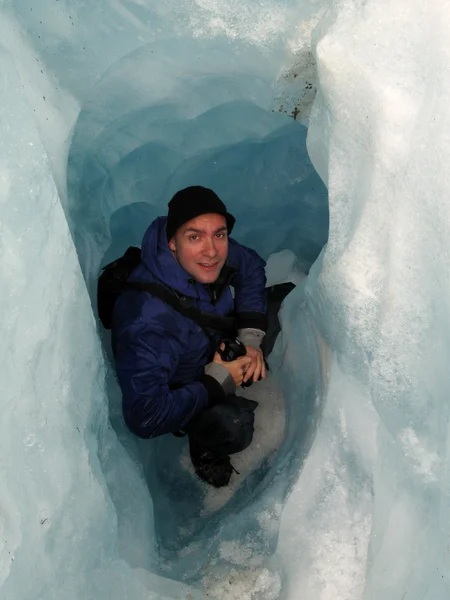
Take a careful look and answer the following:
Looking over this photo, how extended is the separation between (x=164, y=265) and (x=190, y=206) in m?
0.22

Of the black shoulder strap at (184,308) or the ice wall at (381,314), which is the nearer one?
the ice wall at (381,314)

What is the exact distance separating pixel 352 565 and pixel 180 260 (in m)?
1.08

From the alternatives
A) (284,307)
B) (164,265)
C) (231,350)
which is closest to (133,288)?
(164,265)

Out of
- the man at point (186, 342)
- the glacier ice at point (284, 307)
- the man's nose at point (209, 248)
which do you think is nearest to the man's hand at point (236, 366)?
the man at point (186, 342)

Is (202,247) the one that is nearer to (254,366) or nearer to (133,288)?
(133,288)

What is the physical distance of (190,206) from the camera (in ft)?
7.19

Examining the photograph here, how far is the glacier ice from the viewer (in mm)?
1566

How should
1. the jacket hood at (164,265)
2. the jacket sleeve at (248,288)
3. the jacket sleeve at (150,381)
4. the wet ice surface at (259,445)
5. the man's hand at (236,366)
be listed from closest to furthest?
the jacket sleeve at (150,381) < the jacket hood at (164,265) < the man's hand at (236,366) < the jacket sleeve at (248,288) < the wet ice surface at (259,445)

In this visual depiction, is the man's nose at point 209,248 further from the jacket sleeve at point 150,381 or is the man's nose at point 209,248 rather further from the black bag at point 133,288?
the jacket sleeve at point 150,381

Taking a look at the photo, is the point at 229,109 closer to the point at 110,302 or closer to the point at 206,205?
the point at 206,205

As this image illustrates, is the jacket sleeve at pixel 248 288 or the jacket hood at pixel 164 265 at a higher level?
the jacket sleeve at pixel 248 288

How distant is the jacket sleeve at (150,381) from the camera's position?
2070 mm

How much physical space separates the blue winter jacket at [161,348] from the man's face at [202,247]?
4 centimetres

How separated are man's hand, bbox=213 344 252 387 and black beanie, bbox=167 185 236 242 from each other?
0.47m
